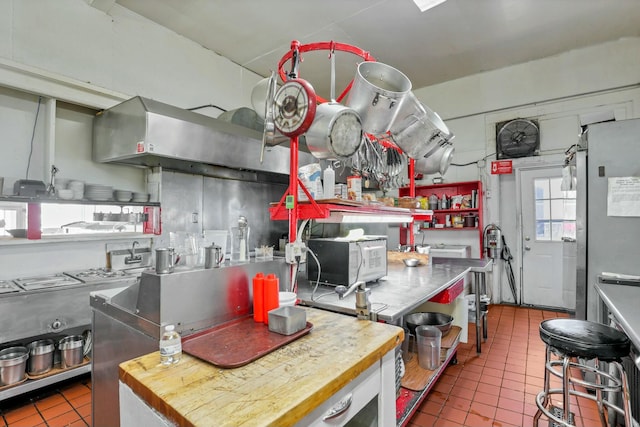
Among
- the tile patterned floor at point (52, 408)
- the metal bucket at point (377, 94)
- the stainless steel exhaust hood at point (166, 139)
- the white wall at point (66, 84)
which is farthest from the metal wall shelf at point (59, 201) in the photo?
the metal bucket at point (377, 94)

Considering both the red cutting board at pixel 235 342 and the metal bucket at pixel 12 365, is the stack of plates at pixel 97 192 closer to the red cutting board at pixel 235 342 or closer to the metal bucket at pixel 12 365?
the metal bucket at pixel 12 365

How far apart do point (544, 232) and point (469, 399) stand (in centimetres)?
365

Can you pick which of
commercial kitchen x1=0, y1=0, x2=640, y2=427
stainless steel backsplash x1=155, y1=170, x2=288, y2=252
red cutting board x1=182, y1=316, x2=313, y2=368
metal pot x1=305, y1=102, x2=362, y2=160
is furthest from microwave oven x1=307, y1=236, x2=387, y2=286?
stainless steel backsplash x1=155, y1=170, x2=288, y2=252

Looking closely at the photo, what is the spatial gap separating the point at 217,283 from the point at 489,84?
5694mm

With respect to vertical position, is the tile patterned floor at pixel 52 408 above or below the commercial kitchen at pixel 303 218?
below

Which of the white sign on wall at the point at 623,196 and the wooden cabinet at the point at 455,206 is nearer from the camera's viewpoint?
the white sign on wall at the point at 623,196

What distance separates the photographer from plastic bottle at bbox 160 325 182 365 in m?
1.13

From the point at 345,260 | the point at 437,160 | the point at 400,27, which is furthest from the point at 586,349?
the point at 400,27

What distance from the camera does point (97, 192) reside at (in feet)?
9.61

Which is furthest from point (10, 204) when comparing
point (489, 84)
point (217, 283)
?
point (489, 84)

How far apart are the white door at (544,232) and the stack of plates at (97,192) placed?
18.9ft

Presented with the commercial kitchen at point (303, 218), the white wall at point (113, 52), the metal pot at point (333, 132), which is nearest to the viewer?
the commercial kitchen at point (303, 218)

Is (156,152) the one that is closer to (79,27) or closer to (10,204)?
(10,204)

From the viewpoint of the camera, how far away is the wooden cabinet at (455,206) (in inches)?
209
